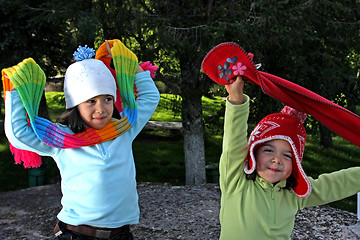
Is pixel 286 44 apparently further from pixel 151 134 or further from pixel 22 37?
pixel 151 134

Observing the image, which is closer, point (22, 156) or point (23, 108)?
point (23, 108)

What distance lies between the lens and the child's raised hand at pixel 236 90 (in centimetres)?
186

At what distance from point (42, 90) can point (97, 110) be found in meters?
0.31

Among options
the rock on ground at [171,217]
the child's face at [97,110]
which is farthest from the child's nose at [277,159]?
the rock on ground at [171,217]

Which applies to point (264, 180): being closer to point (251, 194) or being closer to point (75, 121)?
point (251, 194)

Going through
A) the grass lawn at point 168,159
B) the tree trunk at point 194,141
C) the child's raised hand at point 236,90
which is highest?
the child's raised hand at point 236,90

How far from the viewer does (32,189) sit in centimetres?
609

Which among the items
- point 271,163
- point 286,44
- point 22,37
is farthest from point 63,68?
point 271,163

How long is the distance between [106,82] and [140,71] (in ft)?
1.03

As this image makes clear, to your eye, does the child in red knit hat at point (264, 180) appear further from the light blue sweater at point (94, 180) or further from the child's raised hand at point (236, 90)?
the light blue sweater at point (94, 180)

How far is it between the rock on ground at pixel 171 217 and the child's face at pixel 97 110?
2.34m

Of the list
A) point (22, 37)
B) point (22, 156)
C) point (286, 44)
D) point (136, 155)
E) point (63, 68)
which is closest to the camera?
point (22, 156)

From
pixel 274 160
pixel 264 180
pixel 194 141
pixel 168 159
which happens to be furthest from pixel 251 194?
pixel 168 159

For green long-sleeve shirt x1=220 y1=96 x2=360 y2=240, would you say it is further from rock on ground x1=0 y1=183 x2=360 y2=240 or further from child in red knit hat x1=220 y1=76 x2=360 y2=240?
rock on ground x1=0 y1=183 x2=360 y2=240
